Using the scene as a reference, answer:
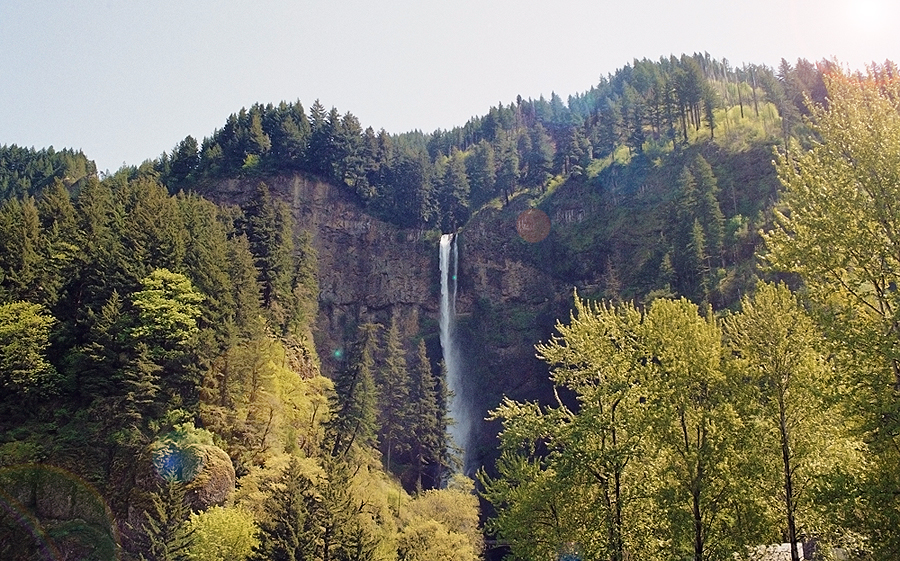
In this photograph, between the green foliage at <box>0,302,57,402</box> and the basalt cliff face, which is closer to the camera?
the green foliage at <box>0,302,57,402</box>

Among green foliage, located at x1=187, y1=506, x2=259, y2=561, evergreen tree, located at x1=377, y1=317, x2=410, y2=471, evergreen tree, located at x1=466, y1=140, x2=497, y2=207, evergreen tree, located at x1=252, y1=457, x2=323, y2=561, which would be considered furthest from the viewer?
evergreen tree, located at x1=466, y1=140, x2=497, y2=207

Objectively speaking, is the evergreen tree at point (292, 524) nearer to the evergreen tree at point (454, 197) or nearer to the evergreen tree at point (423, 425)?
the evergreen tree at point (423, 425)

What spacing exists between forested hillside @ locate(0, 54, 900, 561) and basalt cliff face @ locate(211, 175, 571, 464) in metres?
0.45

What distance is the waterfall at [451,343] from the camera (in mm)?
76375

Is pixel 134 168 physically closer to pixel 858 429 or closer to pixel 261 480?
pixel 261 480

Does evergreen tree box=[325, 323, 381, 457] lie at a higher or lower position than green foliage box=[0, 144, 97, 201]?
lower

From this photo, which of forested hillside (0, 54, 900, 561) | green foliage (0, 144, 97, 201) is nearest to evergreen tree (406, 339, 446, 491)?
forested hillside (0, 54, 900, 561)

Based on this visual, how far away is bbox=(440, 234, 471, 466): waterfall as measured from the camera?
251 ft

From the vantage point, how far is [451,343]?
276 feet

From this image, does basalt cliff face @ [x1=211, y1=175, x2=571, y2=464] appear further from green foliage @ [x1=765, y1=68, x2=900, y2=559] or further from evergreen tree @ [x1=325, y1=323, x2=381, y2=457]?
green foliage @ [x1=765, y1=68, x2=900, y2=559]

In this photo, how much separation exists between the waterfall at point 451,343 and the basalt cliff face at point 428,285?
95 centimetres

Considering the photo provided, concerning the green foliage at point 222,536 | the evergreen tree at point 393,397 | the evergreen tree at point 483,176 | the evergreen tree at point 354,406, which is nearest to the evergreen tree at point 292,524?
the green foliage at point 222,536

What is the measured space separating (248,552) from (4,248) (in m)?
29.9

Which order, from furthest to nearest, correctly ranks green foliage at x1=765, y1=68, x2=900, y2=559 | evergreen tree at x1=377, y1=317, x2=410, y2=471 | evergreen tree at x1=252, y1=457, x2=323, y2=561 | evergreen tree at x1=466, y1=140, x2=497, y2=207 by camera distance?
evergreen tree at x1=466, y1=140, x2=497, y2=207 < evergreen tree at x1=377, y1=317, x2=410, y2=471 < evergreen tree at x1=252, y1=457, x2=323, y2=561 < green foliage at x1=765, y1=68, x2=900, y2=559
